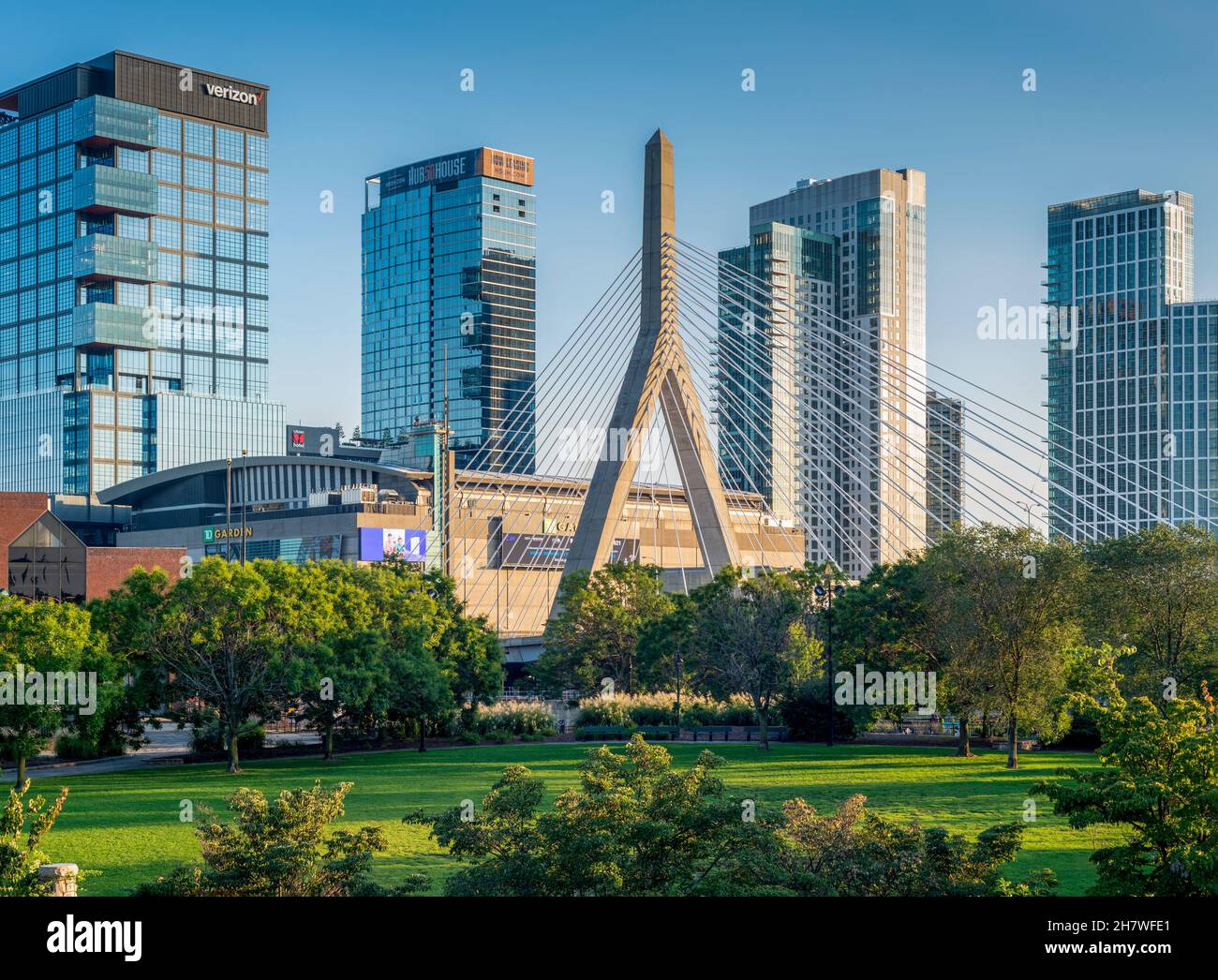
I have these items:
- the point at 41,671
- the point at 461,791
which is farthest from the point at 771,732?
the point at 41,671

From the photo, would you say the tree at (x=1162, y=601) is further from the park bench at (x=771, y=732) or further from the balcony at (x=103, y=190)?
the balcony at (x=103, y=190)

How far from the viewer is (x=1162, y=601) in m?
51.3

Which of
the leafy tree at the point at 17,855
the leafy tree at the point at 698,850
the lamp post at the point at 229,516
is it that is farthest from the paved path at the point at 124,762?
the leafy tree at the point at 698,850

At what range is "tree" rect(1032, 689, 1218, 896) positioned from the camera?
18.5 m

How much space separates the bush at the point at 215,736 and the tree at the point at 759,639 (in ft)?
65.2

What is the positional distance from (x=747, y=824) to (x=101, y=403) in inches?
7444

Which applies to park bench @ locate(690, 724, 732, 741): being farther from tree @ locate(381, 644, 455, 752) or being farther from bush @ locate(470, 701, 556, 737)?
tree @ locate(381, 644, 455, 752)

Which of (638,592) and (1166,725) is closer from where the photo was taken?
(1166,725)

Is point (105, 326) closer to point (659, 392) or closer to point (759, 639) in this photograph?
point (659, 392)

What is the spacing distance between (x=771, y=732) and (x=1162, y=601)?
818 inches

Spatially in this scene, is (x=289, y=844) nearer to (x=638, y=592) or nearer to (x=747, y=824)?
(x=747, y=824)

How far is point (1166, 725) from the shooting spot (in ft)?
65.6

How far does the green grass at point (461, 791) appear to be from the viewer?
30.8 metres
